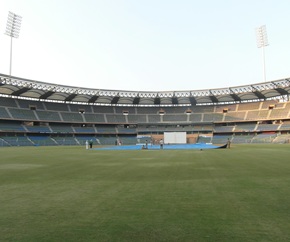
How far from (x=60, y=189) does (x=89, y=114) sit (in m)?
73.0

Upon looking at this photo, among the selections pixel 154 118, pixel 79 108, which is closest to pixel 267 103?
pixel 154 118

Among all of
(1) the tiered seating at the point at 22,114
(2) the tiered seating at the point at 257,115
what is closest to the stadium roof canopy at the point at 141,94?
(1) the tiered seating at the point at 22,114

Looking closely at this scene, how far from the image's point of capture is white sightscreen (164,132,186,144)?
74.1 m

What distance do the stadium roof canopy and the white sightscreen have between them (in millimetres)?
13062

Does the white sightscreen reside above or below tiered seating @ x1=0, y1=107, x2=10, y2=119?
below

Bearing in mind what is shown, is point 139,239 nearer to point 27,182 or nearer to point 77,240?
point 77,240

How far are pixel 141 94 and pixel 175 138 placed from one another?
19.0 meters

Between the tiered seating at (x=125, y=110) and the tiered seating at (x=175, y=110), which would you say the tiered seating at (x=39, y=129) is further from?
the tiered seating at (x=175, y=110)

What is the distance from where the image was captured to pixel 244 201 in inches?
244

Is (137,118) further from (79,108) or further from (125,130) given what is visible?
(79,108)

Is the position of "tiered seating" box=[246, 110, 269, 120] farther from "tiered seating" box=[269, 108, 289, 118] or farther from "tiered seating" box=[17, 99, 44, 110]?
"tiered seating" box=[17, 99, 44, 110]

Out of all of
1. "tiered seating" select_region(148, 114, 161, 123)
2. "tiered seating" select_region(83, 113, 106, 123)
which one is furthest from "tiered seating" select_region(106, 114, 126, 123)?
"tiered seating" select_region(148, 114, 161, 123)

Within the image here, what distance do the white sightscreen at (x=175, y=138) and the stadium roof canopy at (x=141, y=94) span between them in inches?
514

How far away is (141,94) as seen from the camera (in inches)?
3137
